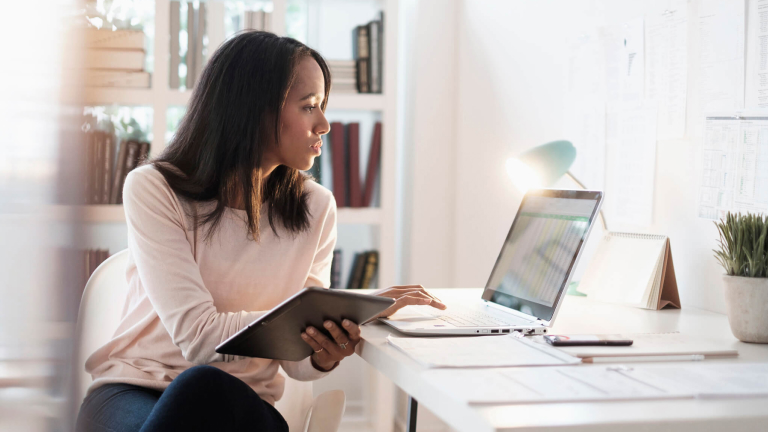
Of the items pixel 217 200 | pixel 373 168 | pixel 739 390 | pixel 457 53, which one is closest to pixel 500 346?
pixel 739 390

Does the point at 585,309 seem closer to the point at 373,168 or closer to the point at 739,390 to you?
the point at 739,390

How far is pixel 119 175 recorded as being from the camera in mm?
2389

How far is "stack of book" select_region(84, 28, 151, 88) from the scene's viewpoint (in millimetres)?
2350

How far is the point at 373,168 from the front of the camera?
2.54 meters

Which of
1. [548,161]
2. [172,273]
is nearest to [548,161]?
[548,161]

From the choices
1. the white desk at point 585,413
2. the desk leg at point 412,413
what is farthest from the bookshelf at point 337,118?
the white desk at point 585,413

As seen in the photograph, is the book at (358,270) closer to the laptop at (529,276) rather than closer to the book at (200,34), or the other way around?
the book at (200,34)

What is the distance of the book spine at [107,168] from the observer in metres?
2.38

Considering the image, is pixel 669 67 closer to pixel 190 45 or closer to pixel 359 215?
pixel 359 215

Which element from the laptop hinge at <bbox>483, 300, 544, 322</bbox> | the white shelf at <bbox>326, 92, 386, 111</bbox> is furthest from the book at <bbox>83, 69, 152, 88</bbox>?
the laptop hinge at <bbox>483, 300, 544, 322</bbox>

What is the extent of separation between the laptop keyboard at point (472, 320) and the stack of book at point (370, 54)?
1.42m

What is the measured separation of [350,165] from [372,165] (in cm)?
8

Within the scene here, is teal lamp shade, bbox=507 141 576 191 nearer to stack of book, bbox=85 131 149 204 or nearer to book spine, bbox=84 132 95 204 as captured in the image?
stack of book, bbox=85 131 149 204

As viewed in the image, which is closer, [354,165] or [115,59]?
[115,59]
